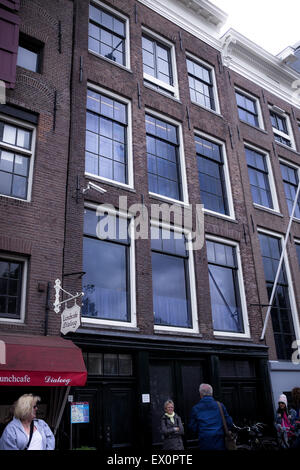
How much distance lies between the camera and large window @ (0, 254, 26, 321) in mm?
8375

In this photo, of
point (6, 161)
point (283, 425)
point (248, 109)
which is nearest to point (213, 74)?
point (248, 109)

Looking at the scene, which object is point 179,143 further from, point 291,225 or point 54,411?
point 54,411

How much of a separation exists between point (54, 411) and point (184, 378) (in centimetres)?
400

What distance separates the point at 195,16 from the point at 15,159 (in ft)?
35.4

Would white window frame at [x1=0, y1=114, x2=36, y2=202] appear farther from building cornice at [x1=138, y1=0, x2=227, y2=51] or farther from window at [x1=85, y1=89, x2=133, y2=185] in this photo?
building cornice at [x1=138, y1=0, x2=227, y2=51]

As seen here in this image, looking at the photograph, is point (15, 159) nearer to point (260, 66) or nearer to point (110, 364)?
point (110, 364)

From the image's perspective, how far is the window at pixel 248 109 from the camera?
684 inches

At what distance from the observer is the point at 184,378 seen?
1094 cm

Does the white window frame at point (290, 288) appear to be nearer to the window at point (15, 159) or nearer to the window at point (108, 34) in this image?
the window at point (108, 34)

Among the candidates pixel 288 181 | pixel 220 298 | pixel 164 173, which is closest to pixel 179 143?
pixel 164 173

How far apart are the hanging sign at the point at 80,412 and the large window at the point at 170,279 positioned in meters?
3.00

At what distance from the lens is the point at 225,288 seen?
1310 centimetres

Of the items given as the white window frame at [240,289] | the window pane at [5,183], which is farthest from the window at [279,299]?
the window pane at [5,183]

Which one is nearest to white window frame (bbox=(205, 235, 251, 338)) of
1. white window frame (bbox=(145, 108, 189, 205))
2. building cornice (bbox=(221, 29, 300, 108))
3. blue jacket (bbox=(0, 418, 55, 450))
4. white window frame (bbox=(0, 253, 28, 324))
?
white window frame (bbox=(145, 108, 189, 205))
